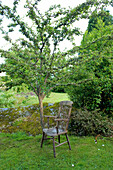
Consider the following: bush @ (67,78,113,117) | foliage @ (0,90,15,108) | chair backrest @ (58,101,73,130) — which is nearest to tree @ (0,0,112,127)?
chair backrest @ (58,101,73,130)

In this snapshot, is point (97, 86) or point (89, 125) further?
point (97, 86)

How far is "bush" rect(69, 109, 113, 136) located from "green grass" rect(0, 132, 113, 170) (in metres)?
0.28

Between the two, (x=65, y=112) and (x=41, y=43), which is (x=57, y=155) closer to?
(x=65, y=112)

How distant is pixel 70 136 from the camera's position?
14.6ft

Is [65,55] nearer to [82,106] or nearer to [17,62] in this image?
[17,62]

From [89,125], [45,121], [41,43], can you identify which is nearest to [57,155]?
[89,125]

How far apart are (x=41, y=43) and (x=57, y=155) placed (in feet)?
9.26

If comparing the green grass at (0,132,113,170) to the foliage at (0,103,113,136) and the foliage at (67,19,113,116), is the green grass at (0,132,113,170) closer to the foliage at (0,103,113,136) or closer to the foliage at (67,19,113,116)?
the foliage at (0,103,113,136)

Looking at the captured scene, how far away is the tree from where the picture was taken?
11.4 feet

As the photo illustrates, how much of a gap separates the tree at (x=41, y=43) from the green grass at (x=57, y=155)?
1.54 meters

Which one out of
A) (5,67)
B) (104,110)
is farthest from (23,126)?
(104,110)

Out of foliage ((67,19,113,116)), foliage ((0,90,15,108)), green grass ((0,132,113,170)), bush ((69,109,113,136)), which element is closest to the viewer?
green grass ((0,132,113,170))

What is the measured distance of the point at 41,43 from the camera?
3.58 m

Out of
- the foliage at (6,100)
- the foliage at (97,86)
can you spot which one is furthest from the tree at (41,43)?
the foliage at (6,100)
